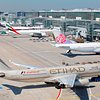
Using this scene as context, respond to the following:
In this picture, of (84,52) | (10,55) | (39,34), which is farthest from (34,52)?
(39,34)

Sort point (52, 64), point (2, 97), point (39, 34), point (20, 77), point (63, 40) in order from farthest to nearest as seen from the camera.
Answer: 1. point (39, 34)
2. point (63, 40)
3. point (52, 64)
4. point (20, 77)
5. point (2, 97)

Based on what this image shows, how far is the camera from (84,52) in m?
86.9

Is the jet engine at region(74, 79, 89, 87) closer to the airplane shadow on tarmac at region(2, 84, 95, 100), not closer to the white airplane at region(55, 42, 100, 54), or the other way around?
the airplane shadow on tarmac at region(2, 84, 95, 100)

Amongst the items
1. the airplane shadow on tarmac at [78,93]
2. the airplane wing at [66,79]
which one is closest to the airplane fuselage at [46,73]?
the airplane wing at [66,79]

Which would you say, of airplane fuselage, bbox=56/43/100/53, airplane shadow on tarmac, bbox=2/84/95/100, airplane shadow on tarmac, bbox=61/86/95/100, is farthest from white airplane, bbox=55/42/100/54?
airplane shadow on tarmac, bbox=61/86/95/100

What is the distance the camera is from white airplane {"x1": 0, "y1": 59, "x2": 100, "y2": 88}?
46.6 m

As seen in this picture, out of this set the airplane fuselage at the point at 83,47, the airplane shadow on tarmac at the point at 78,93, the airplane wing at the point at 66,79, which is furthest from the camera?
the airplane fuselage at the point at 83,47

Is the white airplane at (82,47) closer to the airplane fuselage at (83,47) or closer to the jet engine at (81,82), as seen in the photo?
the airplane fuselage at (83,47)

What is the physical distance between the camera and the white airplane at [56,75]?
4664 cm

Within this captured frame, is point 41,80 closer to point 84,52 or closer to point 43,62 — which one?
point 43,62

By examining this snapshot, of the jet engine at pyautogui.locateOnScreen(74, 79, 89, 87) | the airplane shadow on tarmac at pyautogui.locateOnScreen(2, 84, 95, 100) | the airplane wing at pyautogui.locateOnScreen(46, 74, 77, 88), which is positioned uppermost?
the airplane wing at pyautogui.locateOnScreen(46, 74, 77, 88)

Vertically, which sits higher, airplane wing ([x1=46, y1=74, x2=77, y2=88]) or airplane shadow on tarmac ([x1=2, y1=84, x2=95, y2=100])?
airplane wing ([x1=46, y1=74, x2=77, y2=88])

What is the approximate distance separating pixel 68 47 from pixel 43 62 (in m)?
13.5

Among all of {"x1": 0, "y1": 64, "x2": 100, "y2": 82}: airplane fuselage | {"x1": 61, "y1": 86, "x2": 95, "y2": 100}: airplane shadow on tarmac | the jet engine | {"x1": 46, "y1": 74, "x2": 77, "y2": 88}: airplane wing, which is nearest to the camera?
{"x1": 61, "y1": 86, "x2": 95, "y2": 100}: airplane shadow on tarmac
